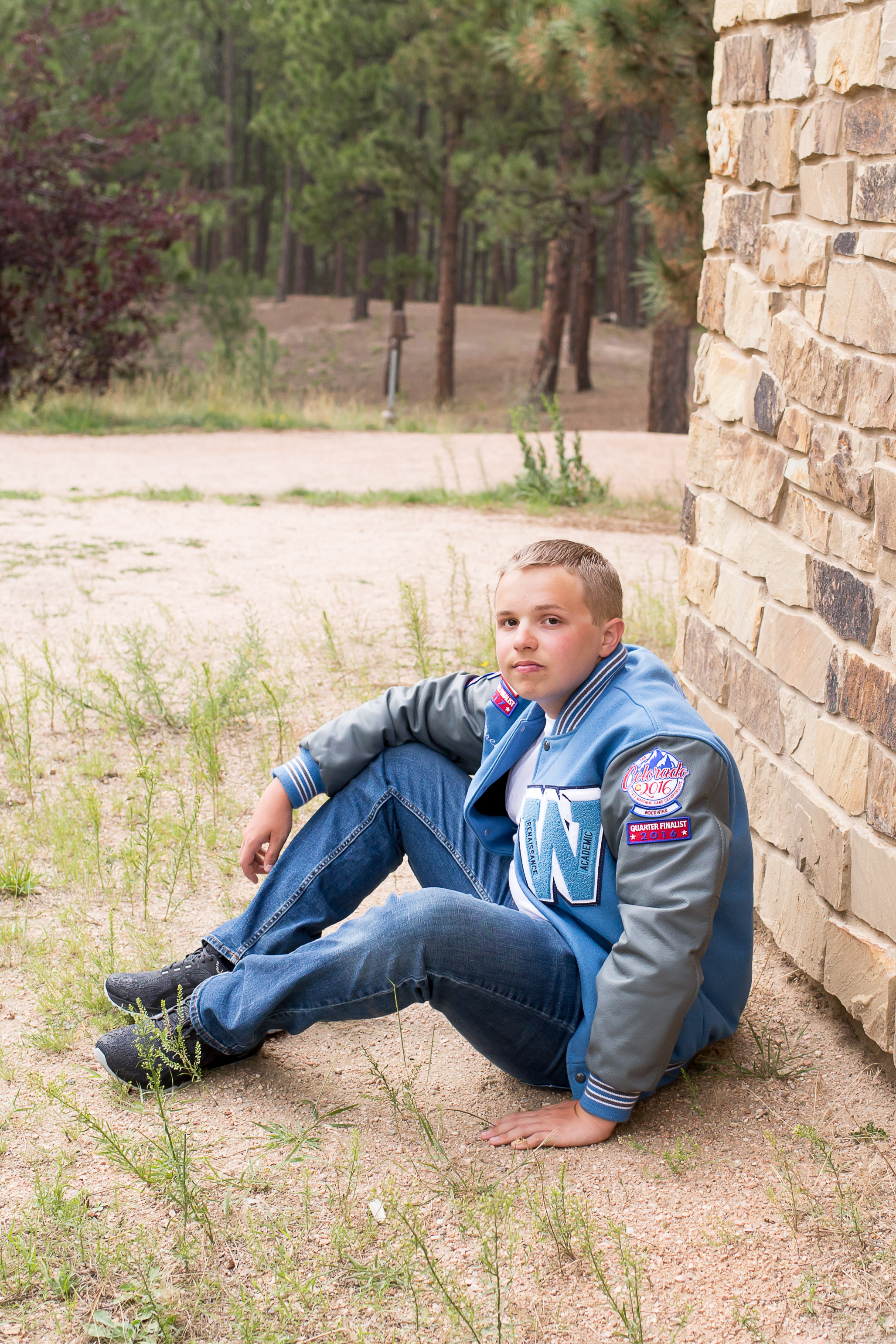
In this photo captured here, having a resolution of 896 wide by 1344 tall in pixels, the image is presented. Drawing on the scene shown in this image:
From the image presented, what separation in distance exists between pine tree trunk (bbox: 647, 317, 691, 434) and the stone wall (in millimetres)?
9308

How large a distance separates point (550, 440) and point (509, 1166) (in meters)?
10.1

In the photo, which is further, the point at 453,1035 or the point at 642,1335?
the point at 453,1035

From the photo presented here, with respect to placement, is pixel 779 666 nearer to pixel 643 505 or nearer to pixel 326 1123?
pixel 326 1123

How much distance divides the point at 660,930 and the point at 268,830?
34.2 inches

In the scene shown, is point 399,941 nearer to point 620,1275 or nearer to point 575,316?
point 620,1275

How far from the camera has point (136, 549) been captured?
20.2 feet

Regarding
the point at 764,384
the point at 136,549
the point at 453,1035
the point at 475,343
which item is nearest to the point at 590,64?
the point at 136,549

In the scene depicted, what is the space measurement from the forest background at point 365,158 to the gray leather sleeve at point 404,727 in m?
5.69

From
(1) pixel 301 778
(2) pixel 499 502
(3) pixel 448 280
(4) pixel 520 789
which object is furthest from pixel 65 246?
(4) pixel 520 789

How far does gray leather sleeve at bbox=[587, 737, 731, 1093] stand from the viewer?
5.87ft

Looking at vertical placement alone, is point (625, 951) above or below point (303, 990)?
above

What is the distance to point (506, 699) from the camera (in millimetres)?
2223

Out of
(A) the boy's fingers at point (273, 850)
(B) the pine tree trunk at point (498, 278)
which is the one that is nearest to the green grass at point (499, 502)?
(A) the boy's fingers at point (273, 850)

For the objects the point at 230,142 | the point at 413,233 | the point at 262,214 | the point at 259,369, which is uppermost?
the point at 230,142
